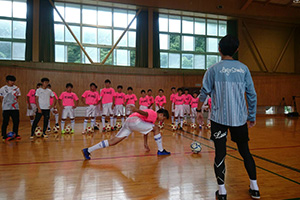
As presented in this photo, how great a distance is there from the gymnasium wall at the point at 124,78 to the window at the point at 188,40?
1157 mm

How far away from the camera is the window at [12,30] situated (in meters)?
12.4

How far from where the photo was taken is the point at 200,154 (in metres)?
4.49

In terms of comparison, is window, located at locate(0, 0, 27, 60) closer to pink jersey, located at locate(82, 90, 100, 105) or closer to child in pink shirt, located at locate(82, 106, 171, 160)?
pink jersey, located at locate(82, 90, 100, 105)

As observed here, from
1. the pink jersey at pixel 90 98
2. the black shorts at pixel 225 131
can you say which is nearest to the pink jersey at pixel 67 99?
the pink jersey at pixel 90 98

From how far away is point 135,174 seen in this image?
126 inches

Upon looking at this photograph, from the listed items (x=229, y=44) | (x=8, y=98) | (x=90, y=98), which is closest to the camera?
(x=229, y=44)

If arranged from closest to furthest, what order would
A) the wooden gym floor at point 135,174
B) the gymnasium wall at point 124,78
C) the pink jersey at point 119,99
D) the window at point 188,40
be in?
the wooden gym floor at point 135,174 → the pink jersey at point 119,99 → the gymnasium wall at point 124,78 → the window at point 188,40

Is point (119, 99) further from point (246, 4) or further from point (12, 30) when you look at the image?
point (246, 4)

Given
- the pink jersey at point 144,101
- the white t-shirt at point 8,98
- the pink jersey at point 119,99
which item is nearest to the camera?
the white t-shirt at point 8,98

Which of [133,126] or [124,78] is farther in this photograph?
[124,78]

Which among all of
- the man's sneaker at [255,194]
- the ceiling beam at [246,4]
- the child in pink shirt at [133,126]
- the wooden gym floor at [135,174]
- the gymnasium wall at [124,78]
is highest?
the ceiling beam at [246,4]

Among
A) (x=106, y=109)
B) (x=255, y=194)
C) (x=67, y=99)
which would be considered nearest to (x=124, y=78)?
(x=106, y=109)

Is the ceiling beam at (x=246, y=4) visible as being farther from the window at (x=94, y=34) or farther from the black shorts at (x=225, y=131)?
the black shorts at (x=225, y=131)

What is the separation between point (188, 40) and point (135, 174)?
14403mm
